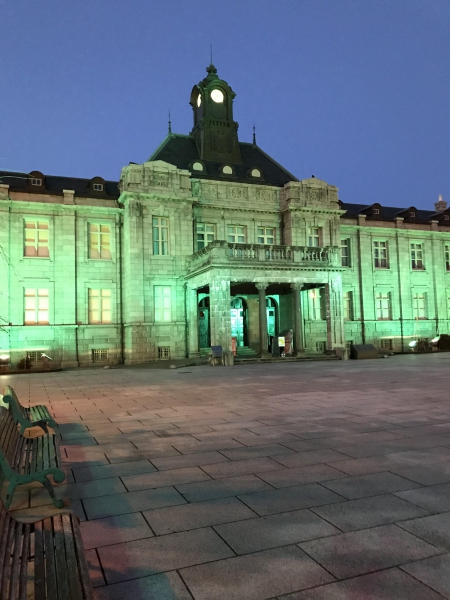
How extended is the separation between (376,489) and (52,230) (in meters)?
28.1

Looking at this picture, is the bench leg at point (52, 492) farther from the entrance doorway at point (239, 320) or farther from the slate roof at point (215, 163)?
the slate roof at point (215, 163)

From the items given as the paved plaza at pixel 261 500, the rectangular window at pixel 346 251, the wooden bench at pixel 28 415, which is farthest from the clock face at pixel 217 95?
the wooden bench at pixel 28 415

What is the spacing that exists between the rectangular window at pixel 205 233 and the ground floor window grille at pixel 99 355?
937 centimetres

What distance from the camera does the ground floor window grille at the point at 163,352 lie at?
1142 inches

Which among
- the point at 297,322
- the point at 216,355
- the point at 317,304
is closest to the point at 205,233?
the point at 297,322

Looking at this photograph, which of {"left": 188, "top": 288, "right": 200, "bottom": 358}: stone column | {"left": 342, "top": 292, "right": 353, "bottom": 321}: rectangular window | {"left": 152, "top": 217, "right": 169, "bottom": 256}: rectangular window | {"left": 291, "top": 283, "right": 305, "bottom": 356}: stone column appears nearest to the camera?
{"left": 291, "top": 283, "right": 305, "bottom": 356}: stone column

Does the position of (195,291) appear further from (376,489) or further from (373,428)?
(376,489)

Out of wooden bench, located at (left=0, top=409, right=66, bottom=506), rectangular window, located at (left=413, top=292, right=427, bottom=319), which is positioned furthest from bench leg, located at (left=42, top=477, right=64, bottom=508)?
rectangular window, located at (left=413, top=292, right=427, bottom=319)

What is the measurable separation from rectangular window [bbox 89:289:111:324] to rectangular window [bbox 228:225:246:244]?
9.17 metres

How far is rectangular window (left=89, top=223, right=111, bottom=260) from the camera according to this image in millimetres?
30359

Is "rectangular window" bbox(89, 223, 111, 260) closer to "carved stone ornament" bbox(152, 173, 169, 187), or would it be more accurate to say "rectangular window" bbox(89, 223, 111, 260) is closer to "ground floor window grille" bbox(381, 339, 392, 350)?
"carved stone ornament" bbox(152, 173, 169, 187)

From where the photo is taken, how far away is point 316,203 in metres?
33.5

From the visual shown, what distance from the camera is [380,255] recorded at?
38500 millimetres

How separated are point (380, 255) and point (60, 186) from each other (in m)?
25.4
